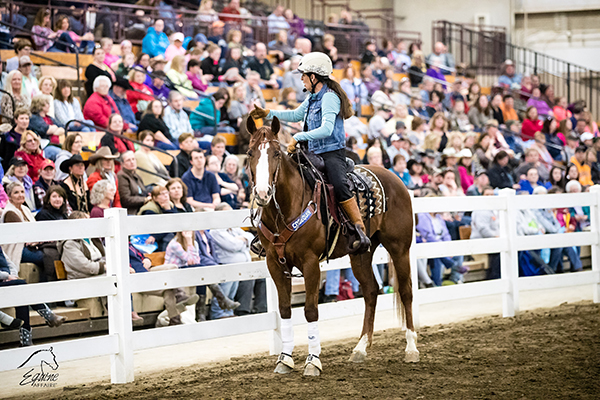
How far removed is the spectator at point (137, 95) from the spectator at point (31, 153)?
345cm

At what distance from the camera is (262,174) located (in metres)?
5.27

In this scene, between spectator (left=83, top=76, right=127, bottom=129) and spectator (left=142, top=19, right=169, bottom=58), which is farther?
spectator (left=142, top=19, right=169, bottom=58)

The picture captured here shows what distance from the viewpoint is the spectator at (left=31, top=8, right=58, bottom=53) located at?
1265cm

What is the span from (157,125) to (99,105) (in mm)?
969

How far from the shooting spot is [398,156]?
1194 cm

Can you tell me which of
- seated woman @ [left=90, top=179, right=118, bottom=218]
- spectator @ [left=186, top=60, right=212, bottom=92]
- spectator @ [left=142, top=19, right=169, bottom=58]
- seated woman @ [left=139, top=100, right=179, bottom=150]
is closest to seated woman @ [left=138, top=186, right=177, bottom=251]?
seated woman @ [left=90, top=179, right=118, bottom=218]

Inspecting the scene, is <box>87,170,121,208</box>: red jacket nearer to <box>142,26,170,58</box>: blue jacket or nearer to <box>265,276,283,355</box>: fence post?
<box>265,276,283,355</box>: fence post

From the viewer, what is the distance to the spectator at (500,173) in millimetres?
13750

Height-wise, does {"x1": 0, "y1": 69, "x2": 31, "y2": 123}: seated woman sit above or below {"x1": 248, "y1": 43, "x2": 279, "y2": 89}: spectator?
below

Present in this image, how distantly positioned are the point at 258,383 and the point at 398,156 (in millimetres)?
7095

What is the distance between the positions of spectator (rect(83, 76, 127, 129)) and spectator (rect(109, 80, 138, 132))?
459mm

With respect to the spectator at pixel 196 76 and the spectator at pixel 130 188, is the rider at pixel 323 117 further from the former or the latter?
the spectator at pixel 196 76

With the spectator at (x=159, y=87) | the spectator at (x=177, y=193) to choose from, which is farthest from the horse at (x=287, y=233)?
the spectator at (x=159, y=87)

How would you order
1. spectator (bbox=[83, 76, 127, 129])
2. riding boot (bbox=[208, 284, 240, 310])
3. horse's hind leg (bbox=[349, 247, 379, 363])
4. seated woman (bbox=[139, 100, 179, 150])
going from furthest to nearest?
seated woman (bbox=[139, 100, 179, 150]), spectator (bbox=[83, 76, 127, 129]), riding boot (bbox=[208, 284, 240, 310]), horse's hind leg (bbox=[349, 247, 379, 363])
